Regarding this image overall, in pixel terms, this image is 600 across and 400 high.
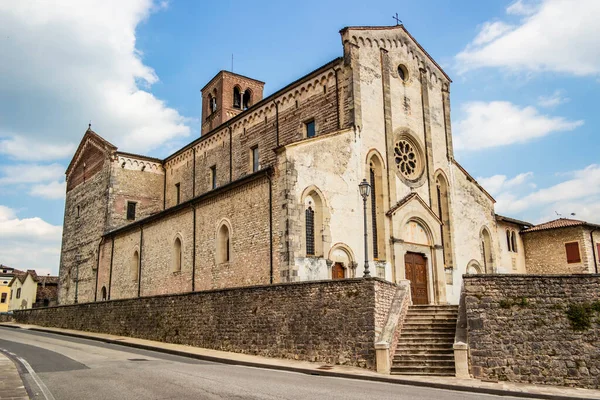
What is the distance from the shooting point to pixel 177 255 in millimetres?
29047

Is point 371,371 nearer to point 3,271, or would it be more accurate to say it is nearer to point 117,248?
point 117,248

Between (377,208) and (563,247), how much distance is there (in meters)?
16.2

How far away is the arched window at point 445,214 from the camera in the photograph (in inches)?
1059

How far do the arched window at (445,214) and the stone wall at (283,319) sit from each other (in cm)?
1008

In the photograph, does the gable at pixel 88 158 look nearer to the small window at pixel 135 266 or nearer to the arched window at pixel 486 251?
the small window at pixel 135 266

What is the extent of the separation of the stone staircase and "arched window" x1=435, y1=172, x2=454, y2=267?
9744 mm

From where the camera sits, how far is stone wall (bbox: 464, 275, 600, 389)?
1323 centimetres

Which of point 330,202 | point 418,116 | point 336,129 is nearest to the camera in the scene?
point 330,202

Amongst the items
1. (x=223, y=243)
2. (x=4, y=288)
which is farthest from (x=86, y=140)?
(x=4, y=288)

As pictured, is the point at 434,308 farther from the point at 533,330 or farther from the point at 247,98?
the point at 247,98

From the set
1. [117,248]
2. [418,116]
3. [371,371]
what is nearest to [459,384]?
[371,371]

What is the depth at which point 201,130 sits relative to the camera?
46.8 meters

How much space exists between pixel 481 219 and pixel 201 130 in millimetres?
27158

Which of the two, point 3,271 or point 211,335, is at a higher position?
point 3,271
